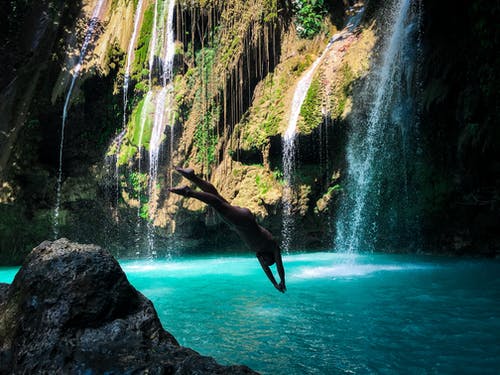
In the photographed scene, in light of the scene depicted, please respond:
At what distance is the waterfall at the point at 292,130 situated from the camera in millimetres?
11922

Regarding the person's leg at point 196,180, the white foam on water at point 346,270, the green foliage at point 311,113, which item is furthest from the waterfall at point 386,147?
the person's leg at point 196,180

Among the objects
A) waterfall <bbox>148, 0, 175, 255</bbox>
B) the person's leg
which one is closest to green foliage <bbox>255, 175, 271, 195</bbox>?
waterfall <bbox>148, 0, 175, 255</bbox>

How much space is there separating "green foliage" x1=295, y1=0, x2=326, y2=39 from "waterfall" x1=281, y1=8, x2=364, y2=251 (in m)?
0.74

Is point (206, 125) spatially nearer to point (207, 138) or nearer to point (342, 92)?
point (207, 138)

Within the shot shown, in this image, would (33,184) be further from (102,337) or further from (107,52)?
(102,337)

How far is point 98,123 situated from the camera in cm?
1468

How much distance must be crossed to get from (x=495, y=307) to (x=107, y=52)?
14.3 meters

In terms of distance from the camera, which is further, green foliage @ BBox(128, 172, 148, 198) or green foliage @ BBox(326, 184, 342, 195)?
green foliage @ BBox(128, 172, 148, 198)

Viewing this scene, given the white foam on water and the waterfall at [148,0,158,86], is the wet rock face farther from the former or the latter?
the waterfall at [148,0,158,86]

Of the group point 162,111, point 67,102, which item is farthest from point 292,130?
point 67,102

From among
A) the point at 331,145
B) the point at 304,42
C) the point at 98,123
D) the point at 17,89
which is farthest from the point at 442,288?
the point at 17,89

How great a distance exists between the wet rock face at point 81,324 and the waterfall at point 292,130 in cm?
948

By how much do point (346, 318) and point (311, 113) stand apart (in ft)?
25.7

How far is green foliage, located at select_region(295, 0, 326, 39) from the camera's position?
13.1m
